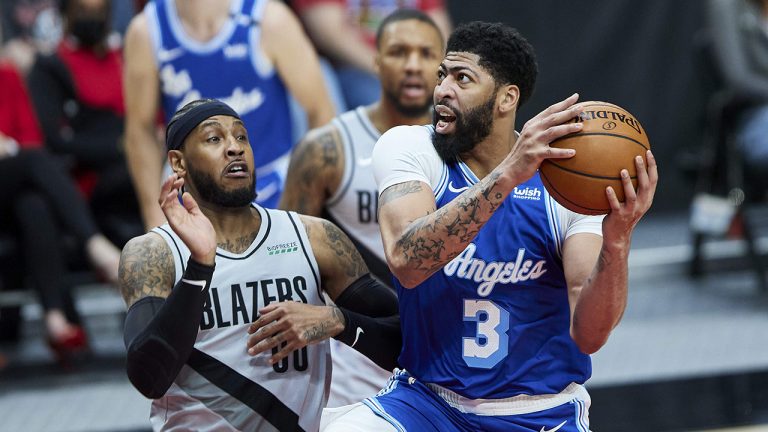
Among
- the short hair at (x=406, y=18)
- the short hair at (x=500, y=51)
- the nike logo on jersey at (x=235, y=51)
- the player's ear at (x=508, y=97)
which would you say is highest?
Answer: the short hair at (x=406, y=18)

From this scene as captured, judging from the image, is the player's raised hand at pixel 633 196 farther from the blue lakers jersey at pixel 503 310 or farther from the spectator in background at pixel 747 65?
the spectator in background at pixel 747 65

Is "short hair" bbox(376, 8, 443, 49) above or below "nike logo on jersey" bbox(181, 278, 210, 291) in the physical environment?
above

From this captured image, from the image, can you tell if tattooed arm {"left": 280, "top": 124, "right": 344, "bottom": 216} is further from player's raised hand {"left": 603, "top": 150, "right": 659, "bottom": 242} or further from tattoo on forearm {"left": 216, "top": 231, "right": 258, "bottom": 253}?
player's raised hand {"left": 603, "top": 150, "right": 659, "bottom": 242}

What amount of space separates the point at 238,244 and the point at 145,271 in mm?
310

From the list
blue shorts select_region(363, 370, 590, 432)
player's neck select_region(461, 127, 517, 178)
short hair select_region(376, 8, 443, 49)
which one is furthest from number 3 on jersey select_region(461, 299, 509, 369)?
short hair select_region(376, 8, 443, 49)

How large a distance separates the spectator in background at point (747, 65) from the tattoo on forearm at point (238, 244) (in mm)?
4609

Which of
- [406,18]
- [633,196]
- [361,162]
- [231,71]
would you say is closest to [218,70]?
[231,71]

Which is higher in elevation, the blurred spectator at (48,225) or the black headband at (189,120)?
the black headband at (189,120)

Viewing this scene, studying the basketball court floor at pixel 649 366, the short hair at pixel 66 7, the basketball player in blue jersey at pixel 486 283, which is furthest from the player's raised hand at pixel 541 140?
the short hair at pixel 66 7

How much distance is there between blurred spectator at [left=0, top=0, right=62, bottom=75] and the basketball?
5.53 meters

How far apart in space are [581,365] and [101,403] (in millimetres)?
3480

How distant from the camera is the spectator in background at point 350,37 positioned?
7.10 metres

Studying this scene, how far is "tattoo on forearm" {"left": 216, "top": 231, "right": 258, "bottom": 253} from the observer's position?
3.72m

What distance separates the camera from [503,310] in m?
3.54
